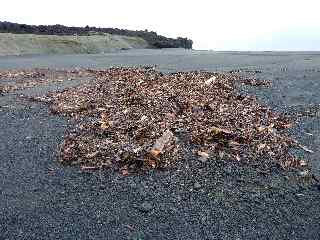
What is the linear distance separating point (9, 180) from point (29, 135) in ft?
5.66

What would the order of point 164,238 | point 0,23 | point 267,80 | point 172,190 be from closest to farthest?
1. point 164,238
2. point 172,190
3. point 267,80
4. point 0,23

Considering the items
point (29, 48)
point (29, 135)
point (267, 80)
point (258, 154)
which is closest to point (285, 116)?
point (258, 154)

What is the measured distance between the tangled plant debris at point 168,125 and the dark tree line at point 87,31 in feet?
70.7

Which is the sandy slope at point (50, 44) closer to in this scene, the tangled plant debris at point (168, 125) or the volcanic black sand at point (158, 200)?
the tangled plant debris at point (168, 125)

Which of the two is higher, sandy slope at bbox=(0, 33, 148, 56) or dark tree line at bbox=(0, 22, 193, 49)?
dark tree line at bbox=(0, 22, 193, 49)

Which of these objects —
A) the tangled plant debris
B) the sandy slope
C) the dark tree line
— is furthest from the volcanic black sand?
the dark tree line

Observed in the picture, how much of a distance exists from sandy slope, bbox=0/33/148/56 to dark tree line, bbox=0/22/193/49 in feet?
12.8

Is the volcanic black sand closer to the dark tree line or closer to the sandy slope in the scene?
the sandy slope

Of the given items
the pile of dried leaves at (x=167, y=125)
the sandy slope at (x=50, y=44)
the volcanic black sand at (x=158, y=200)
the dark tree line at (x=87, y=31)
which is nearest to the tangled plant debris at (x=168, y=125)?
the pile of dried leaves at (x=167, y=125)

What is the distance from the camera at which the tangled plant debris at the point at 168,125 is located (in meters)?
6.78

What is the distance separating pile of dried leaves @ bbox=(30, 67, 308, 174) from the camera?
22.3 feet

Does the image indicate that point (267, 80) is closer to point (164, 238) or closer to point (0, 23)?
point (164, 238)

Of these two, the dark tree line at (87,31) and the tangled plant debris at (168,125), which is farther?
the dark tree line at (87,31)

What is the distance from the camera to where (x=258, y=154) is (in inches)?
269
